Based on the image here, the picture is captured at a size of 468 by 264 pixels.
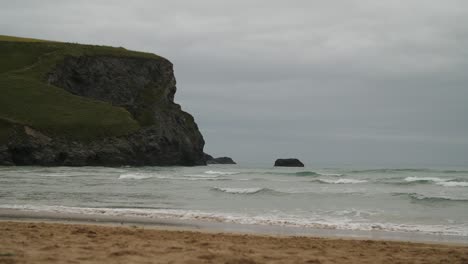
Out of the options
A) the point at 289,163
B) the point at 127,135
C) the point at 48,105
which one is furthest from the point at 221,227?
the point at 289,163

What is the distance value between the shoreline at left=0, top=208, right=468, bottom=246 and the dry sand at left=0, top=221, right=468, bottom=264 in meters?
1.32

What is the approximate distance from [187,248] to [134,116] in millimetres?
73230

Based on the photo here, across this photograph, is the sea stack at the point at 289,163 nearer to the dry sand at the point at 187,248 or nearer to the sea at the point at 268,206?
the sea at the point at 268,206

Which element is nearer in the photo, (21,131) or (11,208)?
(11,208)

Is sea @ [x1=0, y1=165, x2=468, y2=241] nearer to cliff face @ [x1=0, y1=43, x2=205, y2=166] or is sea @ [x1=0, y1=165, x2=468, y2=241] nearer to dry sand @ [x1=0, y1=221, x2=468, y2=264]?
dry sand @ [x1=0, y1=221, x2=468, y2=264]

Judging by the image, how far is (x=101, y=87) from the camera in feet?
290

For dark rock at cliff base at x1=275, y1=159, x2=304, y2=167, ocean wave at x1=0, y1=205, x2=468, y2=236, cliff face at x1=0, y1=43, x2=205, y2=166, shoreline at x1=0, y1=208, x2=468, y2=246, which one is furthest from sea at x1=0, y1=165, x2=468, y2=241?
dark rock at cliff base at x1=275, y1=159, x2=304, y2=167

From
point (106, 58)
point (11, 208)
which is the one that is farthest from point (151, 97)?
point (11, 208)

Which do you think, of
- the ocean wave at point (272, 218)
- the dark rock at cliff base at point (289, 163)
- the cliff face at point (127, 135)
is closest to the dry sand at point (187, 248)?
the ocean wave at point (272, 218)

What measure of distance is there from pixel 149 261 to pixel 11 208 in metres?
12.8

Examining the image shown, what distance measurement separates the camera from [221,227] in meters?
15.8

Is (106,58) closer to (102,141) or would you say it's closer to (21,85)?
(21,85)

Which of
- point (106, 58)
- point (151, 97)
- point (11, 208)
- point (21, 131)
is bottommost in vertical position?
point (11, 208)

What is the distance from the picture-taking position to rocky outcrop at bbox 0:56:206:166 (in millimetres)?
67250
